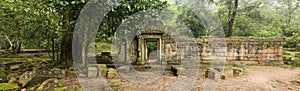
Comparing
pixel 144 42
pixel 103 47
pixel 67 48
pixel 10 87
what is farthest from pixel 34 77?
pixel 103 47

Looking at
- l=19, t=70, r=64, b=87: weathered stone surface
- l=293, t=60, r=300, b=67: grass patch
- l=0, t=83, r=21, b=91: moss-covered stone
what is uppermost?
l=19, t=70, r=64, b=87: weathered stone surface

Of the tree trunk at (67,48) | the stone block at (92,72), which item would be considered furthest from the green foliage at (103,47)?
the stone block at (92,72)

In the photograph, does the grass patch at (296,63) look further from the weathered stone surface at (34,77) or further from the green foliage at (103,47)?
the weathered stone surface at (34,77)

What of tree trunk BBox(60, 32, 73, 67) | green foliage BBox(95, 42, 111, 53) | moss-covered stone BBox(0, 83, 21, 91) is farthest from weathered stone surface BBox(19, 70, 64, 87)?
green foliage BBox(95, 42, 111, 53)

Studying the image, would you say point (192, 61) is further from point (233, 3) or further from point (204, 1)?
point (204, 1)

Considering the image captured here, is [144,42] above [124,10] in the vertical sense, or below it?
below

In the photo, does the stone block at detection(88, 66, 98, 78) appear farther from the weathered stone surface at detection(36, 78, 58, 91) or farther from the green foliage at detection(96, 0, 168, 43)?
the green foliage at detection(96, 0, 168, 43)

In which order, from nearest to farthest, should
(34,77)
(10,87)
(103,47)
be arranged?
1. (10,87)
2. (34,77)
3. (103,47)

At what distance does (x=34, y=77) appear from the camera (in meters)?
6.27

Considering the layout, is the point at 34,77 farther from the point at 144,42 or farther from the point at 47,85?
the point at 144,42

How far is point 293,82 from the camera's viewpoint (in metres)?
7.99

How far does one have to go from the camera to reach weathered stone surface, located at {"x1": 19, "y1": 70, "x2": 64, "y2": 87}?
587 centimetres

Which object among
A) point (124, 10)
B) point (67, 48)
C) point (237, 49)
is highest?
point (124, 10)

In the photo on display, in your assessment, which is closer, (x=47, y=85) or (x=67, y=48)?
(x=47, y=85)
